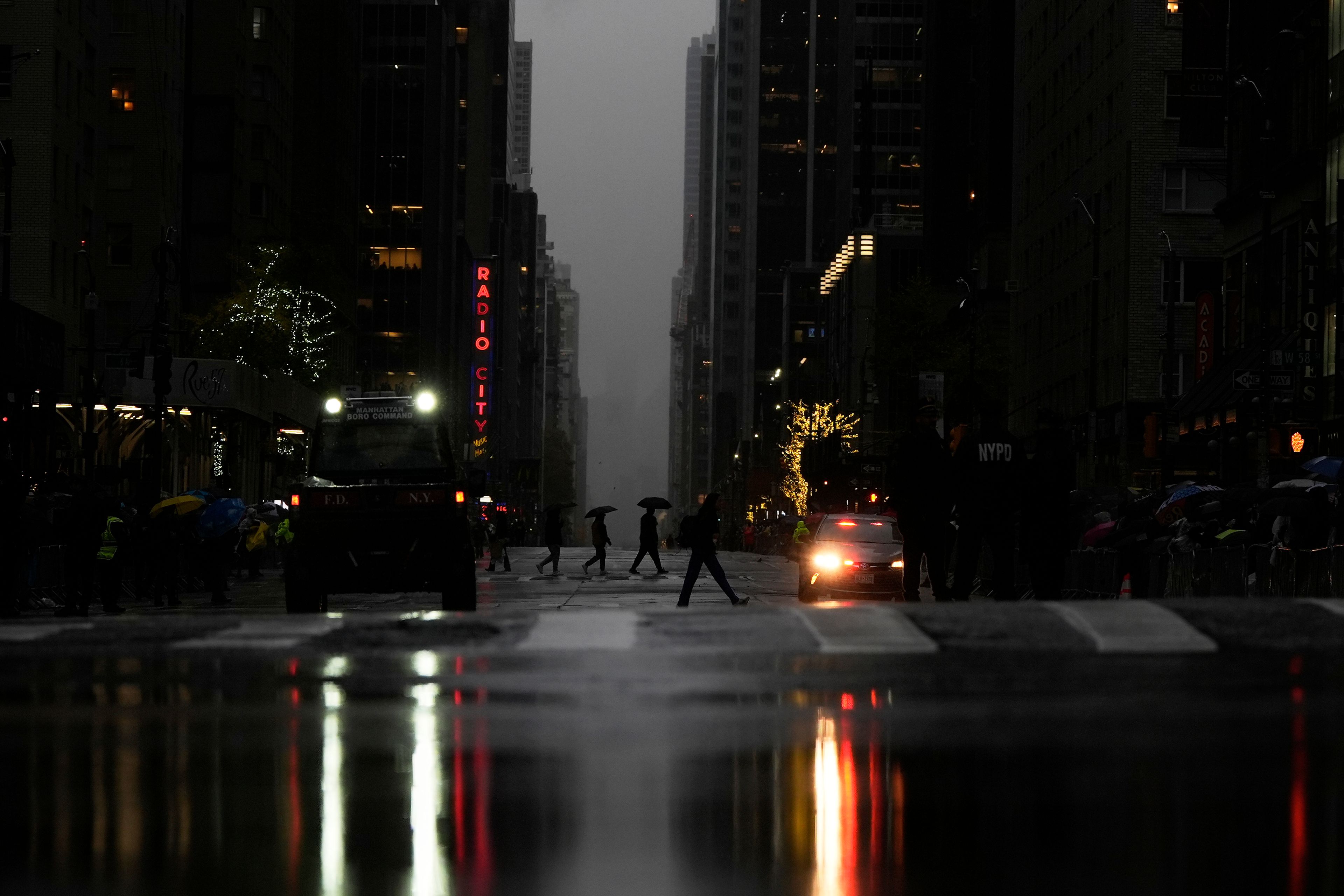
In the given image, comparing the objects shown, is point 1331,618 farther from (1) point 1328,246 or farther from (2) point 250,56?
(2) point 250,56

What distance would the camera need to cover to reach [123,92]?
237 ft

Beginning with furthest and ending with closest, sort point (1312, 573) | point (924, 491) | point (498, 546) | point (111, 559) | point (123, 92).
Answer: point (123, 92)
point (498, 546)
point (111, 559)
point (1312, 573)
point (924, 491)

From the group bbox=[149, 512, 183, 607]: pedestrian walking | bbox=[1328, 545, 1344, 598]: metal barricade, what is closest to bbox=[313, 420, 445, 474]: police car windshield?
bbox=[149, 512, 183, 607]: pedestrian walking

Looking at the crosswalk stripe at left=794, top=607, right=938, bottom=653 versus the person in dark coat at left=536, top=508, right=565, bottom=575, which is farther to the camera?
the person in dark coat at left=536, top=508, right=565, bottom=575

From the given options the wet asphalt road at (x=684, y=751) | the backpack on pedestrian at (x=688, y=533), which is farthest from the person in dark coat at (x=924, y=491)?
the wet asphalt road at (x=684, y=751)

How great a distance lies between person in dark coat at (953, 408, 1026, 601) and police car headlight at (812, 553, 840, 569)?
42.7 ft

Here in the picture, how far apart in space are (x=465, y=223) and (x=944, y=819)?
17569 cm

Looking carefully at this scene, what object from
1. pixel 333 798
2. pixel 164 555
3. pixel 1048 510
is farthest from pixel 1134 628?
pixel 164 555

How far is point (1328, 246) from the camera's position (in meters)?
47.8

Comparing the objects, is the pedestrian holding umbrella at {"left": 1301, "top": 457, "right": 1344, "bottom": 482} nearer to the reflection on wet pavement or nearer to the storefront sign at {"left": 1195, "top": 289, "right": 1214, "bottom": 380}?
the reflection on wet pavement

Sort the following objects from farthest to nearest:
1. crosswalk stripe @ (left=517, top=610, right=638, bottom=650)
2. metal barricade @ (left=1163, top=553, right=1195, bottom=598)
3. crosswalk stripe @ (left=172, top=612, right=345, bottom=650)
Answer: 1. metal barricade @ (left=1163, top=553, right=1195, bottom=598)
2. crosswalk stripe @ (left=172, top=612, right=345, bottom=650)
3. crosswalk stripe @ (left=517, top=610, right=638, bottom=650)

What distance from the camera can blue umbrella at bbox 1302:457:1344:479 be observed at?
27.2 m

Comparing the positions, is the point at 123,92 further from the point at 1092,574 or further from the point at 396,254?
the point at 396,254

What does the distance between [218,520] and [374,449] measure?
830 cm
